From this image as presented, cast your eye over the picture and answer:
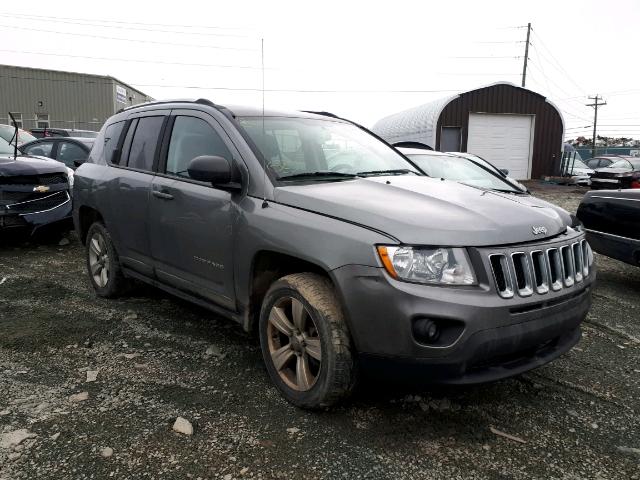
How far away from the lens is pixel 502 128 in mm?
23625

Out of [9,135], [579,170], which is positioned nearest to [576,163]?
[579,170]

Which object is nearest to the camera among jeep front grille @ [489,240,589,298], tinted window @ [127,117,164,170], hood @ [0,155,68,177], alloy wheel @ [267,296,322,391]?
jeep front grille @ [489,240,589,298]

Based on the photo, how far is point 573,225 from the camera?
3.35 m

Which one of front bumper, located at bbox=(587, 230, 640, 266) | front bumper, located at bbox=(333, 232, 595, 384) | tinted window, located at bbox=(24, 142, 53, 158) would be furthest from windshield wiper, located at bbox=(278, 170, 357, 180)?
tinted window, located at bbox=(24, 142, 53, 158)

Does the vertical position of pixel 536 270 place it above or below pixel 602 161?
above

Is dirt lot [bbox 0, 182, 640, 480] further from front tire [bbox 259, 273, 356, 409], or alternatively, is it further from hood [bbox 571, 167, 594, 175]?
hood [bbox 571, 167, 594, 175]

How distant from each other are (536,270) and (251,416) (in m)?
1.65

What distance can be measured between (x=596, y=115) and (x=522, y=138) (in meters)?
41.8

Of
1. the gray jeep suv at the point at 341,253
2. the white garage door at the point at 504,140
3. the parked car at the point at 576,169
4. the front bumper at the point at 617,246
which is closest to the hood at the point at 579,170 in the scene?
the parked car at the point at 576,169

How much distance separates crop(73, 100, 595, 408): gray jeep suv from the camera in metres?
2.42

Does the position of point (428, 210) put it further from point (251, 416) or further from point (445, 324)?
point (251, 416)

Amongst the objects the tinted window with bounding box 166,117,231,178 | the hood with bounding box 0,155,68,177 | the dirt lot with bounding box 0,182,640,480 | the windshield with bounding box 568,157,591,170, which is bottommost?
the dirt lot with bounding box 0,182,640,480

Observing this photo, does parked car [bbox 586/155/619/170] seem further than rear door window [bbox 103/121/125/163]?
Yes

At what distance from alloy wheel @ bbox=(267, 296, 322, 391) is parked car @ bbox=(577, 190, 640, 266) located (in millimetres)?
3630
